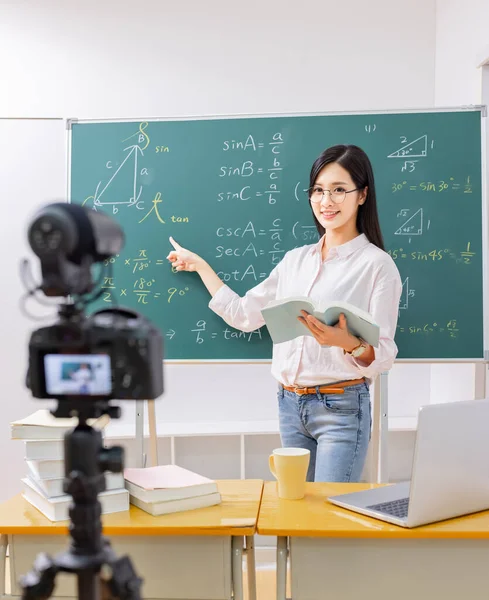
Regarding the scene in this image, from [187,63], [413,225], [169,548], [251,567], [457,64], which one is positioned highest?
[187,63]

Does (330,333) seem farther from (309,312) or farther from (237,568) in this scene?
(237,568)

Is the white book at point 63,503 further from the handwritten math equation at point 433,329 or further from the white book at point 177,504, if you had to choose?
the handwritten math equation at point 433,329

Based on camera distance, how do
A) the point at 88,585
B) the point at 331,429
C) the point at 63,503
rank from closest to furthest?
1. the point at 88,585
2. the point at 63,503
3. the point at 331,429

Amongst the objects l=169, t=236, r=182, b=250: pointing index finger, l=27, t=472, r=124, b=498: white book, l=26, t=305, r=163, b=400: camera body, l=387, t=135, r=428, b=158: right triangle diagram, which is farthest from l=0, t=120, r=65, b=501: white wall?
l=26, t=305, r=163, b=400: camera body

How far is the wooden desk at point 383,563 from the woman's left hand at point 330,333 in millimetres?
579

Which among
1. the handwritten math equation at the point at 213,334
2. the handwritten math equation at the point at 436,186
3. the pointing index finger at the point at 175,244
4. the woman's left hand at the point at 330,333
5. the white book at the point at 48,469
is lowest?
the white book at the point at 48,469

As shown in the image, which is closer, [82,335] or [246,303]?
[82,335]

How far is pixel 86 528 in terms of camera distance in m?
0.76

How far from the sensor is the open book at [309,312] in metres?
1.63

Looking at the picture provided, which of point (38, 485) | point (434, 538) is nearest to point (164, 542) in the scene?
point (38, 485)

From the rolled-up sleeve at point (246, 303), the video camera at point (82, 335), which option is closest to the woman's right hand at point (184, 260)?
the rolled-up sleeve at point (246, 303)

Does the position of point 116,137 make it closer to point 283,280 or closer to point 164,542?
point 283,280

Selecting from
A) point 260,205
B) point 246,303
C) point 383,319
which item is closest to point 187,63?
point 260,205

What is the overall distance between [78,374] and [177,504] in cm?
73
